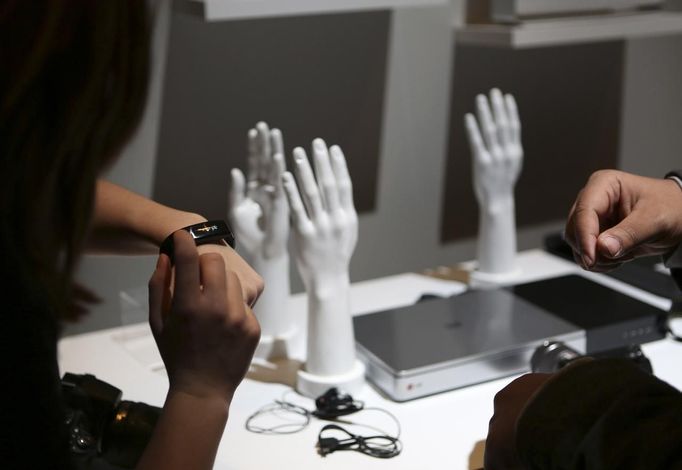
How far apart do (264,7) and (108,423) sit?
0.69 meters

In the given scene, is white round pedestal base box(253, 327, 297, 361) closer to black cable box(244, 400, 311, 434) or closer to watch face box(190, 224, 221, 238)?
black cable box(244, 400, 311, 434)

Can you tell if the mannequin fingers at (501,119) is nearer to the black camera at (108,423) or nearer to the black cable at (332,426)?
the black cable at (332,426)

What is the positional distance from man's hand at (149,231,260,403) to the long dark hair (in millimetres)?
109

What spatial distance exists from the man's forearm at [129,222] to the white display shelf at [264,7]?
361mm

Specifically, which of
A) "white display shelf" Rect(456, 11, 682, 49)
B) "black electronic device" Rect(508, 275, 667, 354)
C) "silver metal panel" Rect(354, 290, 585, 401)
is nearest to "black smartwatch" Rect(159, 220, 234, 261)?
"silver metal panel" Rect(354, 290, 585, 401)

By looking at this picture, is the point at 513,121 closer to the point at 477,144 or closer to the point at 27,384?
the point at 477,144

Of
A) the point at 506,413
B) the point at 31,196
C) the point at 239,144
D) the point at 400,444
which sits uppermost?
the point at 31,196

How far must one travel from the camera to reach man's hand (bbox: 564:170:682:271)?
0.99 metres

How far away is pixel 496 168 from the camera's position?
1544 millimetres

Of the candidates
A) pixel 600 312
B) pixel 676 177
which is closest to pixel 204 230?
pixel 676 177

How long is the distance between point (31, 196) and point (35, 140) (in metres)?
0.04

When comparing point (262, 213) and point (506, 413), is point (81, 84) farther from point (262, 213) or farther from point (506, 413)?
point (262, 213)

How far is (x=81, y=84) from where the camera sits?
1.99ft

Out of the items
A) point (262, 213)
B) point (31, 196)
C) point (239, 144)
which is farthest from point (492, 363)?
point (31, 196)
